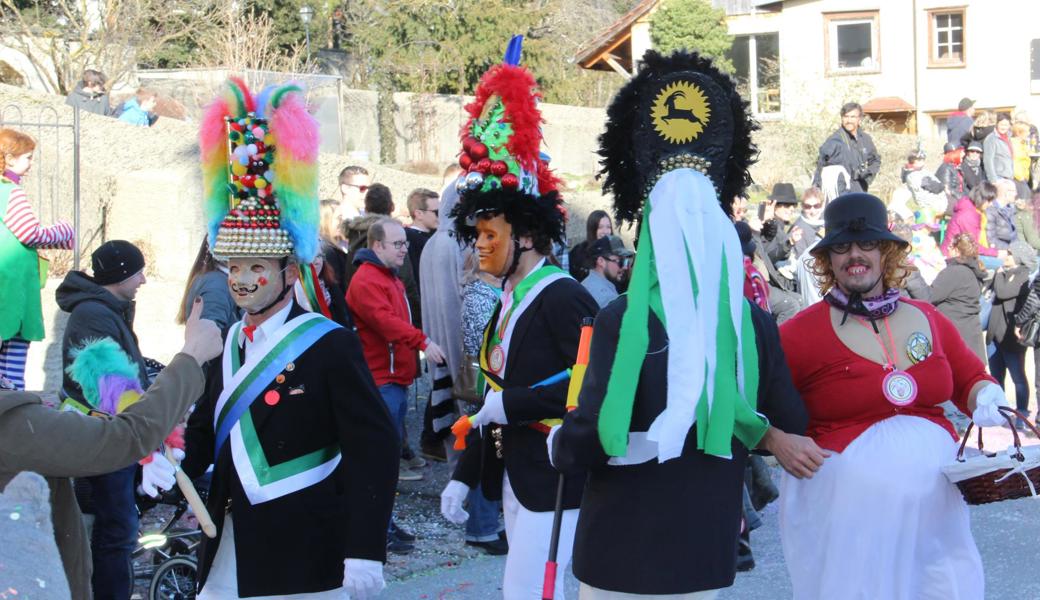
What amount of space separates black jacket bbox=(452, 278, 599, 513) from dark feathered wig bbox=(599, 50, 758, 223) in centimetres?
60

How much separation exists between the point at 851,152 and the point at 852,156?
48 mm

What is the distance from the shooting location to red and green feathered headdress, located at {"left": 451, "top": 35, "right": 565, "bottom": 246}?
525cm

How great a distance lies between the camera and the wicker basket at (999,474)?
13.8 ft

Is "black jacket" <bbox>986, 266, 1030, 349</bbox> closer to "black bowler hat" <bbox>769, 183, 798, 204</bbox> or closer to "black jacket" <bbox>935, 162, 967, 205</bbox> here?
"black bowler hat" <bbox>769, 183, 798, 204</bbox>

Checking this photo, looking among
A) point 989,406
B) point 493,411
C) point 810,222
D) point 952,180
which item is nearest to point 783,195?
point 810,222

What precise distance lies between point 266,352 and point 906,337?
88.7 inches

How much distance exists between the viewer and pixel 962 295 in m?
10.6

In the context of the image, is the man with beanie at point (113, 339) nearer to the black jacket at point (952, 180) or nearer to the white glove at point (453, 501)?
the white glove at point (453, 501)

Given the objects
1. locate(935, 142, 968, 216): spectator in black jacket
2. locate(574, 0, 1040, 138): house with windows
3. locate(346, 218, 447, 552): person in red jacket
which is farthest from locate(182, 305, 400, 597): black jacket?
locate(574, 0, 1040, 138): house with windows

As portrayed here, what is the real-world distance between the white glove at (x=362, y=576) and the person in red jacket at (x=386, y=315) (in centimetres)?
373

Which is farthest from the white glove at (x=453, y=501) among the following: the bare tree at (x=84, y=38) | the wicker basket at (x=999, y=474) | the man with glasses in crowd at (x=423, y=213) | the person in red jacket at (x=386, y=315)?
the bare tree at (x=84, y=38)

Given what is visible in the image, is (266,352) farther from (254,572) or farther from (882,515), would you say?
(882,515)

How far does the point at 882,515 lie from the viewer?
4.49m

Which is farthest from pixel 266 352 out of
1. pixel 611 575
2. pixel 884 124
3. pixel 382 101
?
pixel 884 124
